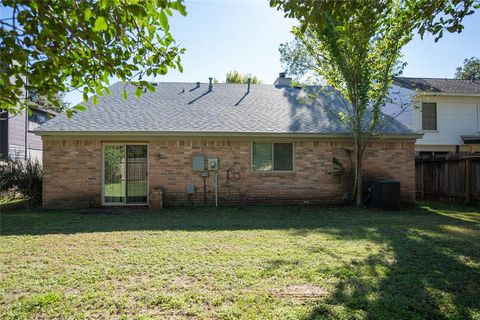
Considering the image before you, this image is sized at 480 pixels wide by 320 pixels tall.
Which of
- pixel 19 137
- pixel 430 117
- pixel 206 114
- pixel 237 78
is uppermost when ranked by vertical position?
pixel 237 78

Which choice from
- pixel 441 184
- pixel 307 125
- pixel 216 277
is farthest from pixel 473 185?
pixel 216 277

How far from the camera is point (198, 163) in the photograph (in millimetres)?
10953

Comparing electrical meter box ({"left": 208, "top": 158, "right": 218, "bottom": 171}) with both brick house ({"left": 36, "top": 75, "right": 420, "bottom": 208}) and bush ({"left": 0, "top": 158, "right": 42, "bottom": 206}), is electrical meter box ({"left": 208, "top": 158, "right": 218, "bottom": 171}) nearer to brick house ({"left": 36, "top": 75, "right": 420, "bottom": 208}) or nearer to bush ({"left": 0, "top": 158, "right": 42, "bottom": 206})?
brick house ({"left": 36, "top": 75, "right": 420, "bottom": 208})

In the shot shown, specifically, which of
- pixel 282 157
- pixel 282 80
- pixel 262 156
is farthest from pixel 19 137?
pixel 282 157

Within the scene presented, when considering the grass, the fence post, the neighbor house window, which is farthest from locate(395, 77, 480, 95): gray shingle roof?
the grass

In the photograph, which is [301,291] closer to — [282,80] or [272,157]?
[272,157]

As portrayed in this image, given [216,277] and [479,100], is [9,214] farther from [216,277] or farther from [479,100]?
[479,100]

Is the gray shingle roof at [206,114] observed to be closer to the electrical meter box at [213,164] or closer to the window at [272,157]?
the window at [272,157]

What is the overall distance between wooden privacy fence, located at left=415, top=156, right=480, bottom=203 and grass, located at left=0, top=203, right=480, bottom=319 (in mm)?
3752

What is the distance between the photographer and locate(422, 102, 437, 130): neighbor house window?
1867 centimetres

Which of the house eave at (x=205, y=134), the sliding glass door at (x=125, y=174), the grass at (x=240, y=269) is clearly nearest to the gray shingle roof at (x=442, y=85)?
the house eave at (x=205, y=134)

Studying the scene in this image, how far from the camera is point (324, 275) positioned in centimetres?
437

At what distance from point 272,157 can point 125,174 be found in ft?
16.8

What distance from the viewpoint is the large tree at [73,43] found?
2533 millimetres
